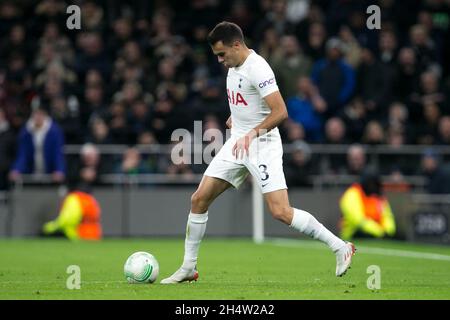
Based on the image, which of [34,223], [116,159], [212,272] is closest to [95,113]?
[116,159]

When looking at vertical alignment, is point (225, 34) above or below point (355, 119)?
above

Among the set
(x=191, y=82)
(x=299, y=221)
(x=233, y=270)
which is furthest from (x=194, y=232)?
(x=191, y=82)

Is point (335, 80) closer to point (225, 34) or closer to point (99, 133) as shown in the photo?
point (99, 133)

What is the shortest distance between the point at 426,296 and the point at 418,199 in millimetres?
10516

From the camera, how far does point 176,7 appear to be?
24125mm

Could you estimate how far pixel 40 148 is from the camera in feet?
64.2

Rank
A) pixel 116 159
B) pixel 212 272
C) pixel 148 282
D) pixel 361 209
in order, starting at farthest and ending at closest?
pixel 116 159 < pixel 361 209 < pixel 212 272 < pixel 148 282

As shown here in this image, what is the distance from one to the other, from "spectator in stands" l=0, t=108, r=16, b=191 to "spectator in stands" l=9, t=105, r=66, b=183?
9.4 inches

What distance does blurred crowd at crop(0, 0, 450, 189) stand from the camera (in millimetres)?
20266

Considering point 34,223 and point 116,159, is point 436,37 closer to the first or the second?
point 116,159

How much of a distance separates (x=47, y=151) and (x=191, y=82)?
12.0 feet

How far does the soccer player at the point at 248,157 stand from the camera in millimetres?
10367

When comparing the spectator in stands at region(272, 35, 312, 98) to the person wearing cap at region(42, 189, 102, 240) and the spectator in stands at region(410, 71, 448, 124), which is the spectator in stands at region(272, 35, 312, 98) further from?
the person wearing cap at region(42, 189, 102, 240)

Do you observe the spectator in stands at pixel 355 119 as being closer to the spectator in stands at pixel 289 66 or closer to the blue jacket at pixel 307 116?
the blue jacket at pixel 307 116
